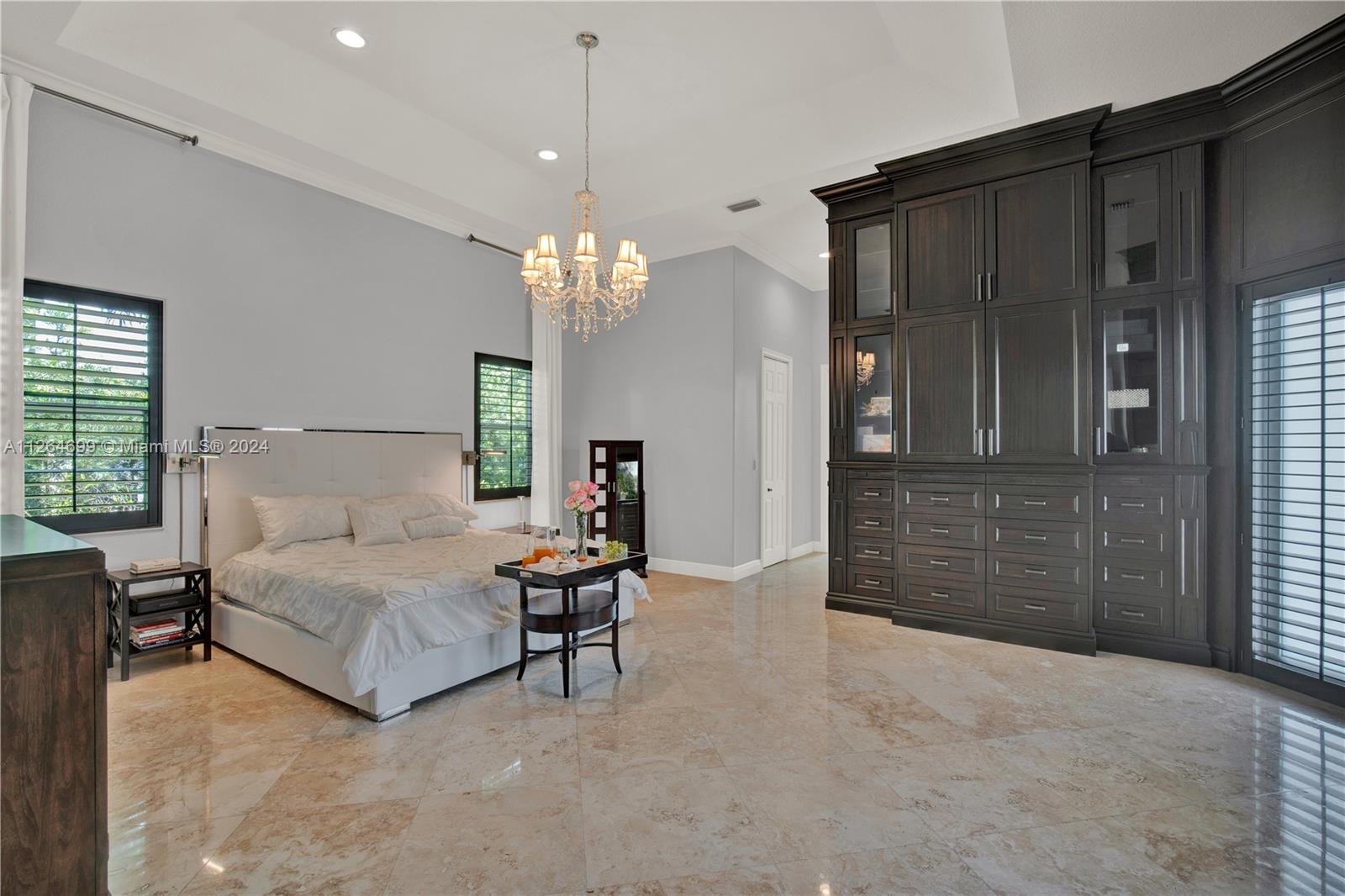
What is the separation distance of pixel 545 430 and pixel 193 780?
439 centimetres

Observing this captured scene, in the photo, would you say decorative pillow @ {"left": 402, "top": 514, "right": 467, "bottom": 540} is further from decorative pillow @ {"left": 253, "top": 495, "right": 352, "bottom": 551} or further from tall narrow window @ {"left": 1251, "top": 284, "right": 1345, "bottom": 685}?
tall narrow window @ {"left": 1251, "top": 284, "right": 1345, "bottom": 685}

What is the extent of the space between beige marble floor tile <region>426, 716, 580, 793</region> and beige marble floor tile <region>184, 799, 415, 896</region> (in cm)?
24

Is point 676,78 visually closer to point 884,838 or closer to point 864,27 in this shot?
point 864,27

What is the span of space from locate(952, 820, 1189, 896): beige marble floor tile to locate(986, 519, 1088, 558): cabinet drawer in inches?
88.5

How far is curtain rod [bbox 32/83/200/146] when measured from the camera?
11.5ft

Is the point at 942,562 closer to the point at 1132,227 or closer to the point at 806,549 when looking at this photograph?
the point at 1132,227

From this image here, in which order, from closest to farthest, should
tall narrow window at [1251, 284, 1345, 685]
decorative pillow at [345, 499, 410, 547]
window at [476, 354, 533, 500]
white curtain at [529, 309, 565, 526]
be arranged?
tall narrow window at [1251, 284, 1345, 685] < decorative pillow at [345, 499, 410, 547] < window at [476, 354, 533, 500] < white curtain at [529, 309, 565, 526]

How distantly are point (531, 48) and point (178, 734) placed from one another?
417 cm

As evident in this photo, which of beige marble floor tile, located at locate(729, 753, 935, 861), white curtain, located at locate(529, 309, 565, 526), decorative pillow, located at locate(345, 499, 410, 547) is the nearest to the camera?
beige marble floor tile, located at locate(729, 753, 935, 861)

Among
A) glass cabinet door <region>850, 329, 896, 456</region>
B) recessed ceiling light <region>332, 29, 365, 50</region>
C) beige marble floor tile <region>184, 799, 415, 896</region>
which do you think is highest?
recessed ceiling light <region>332, 29, 365, 50</region>

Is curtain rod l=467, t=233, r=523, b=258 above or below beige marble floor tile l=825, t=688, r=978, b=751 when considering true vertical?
above

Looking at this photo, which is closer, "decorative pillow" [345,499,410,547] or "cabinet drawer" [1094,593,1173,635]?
"cabinet drawer" [1094,593,1173,635]

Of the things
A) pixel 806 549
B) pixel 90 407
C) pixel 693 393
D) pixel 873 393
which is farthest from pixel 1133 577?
pixel 90 407

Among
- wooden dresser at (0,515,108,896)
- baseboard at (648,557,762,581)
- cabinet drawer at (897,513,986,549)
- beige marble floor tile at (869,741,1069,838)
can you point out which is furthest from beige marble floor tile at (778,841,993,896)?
baseboard at (648,557,762,581)
